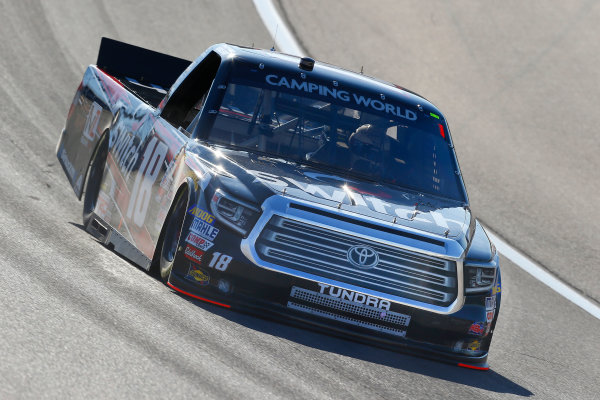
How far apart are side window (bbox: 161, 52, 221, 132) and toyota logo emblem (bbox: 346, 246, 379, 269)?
6.59ft

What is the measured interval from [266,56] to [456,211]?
1.81m

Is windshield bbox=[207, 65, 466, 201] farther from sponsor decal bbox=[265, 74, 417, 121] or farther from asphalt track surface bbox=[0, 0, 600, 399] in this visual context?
asphalt track surface bbox=[0, 0, 600, 399]

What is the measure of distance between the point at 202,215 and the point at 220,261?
0.96 feet

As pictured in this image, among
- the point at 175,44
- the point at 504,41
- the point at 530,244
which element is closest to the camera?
the point at 530,244

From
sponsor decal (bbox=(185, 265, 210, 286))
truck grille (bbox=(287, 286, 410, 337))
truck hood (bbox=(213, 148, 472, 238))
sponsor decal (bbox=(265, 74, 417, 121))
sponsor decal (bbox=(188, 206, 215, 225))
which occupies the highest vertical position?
sponsor decal (bbox=(265, 74, 417, 121))

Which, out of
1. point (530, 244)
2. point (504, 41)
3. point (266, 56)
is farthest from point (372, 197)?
point (504, 41)

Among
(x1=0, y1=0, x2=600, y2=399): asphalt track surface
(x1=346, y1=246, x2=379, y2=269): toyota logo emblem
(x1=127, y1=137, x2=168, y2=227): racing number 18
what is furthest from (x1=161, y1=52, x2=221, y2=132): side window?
(x1=346, y1=246, x2=379, y2=269): toyota logo emblem

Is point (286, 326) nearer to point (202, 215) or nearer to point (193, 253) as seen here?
point (193, 253)

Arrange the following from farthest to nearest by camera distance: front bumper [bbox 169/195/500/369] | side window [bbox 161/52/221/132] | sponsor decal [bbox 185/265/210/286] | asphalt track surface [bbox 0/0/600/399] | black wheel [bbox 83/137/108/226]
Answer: black wheel [bbox 83/137/108/226] < side window [bbox 161/52/221/132] < sponsor decal [bbox 185/265/210/286] < front bumper [bbox 169/195/500/369] < asphalt track surface [bbox 0/0/600/399]

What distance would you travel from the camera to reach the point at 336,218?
5891 millimetres

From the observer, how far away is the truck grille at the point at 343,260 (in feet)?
19.2

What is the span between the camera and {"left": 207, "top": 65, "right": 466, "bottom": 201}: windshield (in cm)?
686

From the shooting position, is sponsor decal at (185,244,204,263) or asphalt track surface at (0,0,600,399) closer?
asphalt track surface at (0,0,600,399)

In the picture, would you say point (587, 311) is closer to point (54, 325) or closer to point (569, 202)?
point (569, 202)
